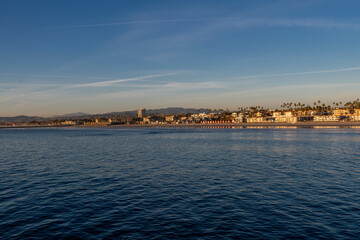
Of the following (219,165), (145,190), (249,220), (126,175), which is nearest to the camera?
Answer: (249,220)

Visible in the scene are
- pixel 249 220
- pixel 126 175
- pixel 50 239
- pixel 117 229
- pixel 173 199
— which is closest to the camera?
pixel 50 239

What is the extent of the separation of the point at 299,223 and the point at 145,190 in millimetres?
14716

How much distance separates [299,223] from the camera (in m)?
16.9

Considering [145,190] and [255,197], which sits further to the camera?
[145,190]

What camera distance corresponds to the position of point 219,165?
3981 centimetres

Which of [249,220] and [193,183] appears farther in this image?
[193,183]

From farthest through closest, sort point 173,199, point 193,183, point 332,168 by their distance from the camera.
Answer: point 332,168 → point 193,183 → point 173,199

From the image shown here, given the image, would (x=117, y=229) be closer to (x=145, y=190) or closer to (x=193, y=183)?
(x=145, y=190)

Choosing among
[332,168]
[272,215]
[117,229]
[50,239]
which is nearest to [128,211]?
Answer: [117,229]

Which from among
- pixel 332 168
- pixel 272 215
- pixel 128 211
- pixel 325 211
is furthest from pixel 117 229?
pixel 332 168

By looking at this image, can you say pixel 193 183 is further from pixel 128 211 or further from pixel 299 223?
pixel 299 223

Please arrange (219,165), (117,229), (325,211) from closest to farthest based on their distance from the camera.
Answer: (117,229)
(325,211)
(219,165)

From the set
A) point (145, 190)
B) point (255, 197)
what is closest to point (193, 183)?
point (145, 190)

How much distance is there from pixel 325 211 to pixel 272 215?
4406mm
